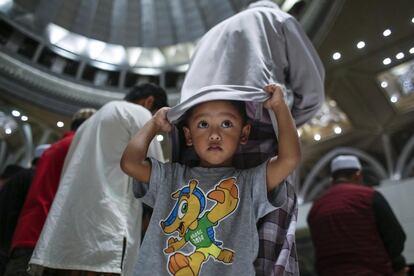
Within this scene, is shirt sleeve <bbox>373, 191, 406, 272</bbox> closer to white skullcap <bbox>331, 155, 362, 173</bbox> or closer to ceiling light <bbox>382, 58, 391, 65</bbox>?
white skullcap <bbox>331, 155, 362, 173</bbox>

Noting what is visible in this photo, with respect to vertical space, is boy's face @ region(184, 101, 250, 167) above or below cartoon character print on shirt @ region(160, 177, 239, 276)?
above

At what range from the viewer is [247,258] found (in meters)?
1.64

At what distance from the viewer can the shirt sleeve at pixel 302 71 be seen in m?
2.22

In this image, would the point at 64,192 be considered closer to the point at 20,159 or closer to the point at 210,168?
the point at 210,168

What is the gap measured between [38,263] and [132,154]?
2.67ft

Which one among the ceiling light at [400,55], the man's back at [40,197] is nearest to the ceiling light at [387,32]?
the ceiling light at [400,55]

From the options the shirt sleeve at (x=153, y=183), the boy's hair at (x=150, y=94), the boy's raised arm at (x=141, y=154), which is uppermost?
the boy's hair at (x=150, y=94)

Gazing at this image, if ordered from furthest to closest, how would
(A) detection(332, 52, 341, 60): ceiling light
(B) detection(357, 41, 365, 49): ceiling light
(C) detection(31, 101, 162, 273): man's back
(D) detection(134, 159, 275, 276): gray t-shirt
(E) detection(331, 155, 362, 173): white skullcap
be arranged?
1. (A) detection(332, 52, 341, 60): ceiling light
2. (B) detection(357, 41, 365, 49): ceiling light
3. (E) detection(331, 155, 362, 173): white skullcap
4. (C) detection(31, 101, 162, 273): man's back
5. (D) detection(134, 159, 275, 276): gray t-shirt

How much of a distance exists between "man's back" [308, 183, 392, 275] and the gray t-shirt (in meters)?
1.76

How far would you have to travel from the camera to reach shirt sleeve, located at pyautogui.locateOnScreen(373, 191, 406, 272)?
124 inches

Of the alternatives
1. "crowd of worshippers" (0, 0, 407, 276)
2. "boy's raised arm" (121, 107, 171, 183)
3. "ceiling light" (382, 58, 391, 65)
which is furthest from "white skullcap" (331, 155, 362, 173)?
"boy's raised arm" (121, 107, 171, 183)

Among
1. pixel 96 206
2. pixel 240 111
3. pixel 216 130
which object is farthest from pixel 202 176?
pixel 96 206

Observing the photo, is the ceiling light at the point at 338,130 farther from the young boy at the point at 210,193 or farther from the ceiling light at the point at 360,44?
the young boy at the point at 210,193

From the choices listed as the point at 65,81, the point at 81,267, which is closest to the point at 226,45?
the point at 81,267
